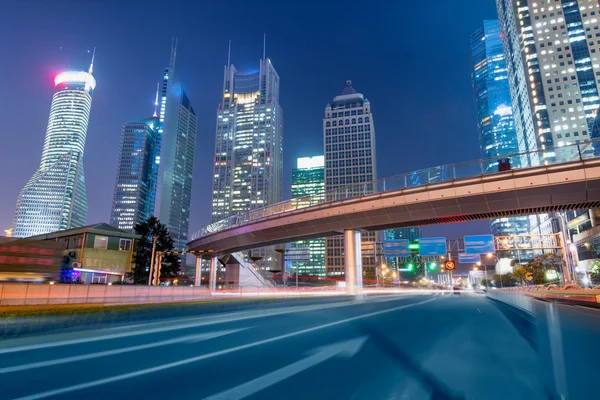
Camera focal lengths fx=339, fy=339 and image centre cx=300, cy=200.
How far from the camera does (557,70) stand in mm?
138625

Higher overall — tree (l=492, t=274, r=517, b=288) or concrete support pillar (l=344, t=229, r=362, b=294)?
concrete support pillar (l=344, t=229, r=362, b=294)

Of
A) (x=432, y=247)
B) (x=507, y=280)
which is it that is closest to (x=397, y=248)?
(x=432, y=247)

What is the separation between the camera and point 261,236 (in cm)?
4469

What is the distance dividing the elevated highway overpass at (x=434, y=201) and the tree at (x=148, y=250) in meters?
21.2

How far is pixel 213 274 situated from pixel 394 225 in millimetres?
45039

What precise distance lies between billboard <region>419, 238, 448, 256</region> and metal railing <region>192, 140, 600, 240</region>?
16.2 m

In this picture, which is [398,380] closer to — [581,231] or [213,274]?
[213,274]

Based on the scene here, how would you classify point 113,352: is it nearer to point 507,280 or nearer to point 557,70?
point 507,280

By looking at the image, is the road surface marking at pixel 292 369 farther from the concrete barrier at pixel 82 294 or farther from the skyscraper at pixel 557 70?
the skyscraper at pixel 557 70

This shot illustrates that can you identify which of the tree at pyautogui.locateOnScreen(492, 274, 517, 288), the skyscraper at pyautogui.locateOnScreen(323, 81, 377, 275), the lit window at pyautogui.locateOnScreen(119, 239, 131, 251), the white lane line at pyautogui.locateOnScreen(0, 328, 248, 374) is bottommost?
the tree at pyautogui.locateOnScreen(492, 274, 517, 288)

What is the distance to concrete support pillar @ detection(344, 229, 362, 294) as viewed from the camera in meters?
35.1

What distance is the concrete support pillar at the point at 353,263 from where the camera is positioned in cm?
3512

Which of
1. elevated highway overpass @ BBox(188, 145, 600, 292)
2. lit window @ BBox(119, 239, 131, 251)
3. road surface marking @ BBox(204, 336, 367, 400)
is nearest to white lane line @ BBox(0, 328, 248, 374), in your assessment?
road surface marking @ BBox(204, 336, 367, 400)

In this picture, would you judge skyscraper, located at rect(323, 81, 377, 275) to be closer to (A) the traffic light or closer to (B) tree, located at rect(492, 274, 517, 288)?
(B) tree, located at rect(492, 274, 517, 288)
